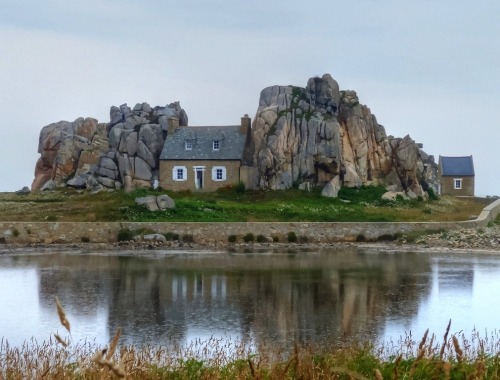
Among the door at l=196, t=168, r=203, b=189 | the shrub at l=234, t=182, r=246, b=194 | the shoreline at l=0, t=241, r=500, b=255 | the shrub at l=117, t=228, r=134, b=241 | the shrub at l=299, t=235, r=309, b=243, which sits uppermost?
the door at l=196, t=168, r=203, b=189

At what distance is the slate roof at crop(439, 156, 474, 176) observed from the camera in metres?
74.5

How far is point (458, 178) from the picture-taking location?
74.7m

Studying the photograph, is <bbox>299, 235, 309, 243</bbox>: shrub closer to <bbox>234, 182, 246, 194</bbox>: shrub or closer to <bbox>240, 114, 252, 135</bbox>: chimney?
<bbox>234, 182, 246, 194</bbox>: shrub

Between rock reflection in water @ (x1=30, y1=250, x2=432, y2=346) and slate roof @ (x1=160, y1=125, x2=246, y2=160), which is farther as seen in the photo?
slate roof @ (x1=160, y1=125, x2=246, y2=160)

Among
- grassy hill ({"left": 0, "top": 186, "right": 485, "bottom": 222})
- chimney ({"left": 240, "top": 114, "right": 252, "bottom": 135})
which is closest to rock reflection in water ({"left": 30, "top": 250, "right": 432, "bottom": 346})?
grassy hill ({"left": 0, "top": 186, "right": 485, "bottom": 222})

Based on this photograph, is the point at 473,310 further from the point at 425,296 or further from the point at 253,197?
the point at 253,197

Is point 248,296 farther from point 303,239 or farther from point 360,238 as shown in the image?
point 360,238

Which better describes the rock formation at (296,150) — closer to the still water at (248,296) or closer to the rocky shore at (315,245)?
the rocky shore at (315,245)

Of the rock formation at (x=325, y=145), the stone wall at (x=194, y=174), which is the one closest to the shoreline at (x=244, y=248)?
the rock formation at (x=325, y=145)

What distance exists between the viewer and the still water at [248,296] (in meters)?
19.0

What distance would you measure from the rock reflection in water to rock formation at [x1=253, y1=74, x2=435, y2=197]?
60.5 ft

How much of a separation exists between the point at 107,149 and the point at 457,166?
37.8 metres

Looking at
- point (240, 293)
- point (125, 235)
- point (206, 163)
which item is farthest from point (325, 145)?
point (240, 293)

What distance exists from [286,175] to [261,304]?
34.6 metres
